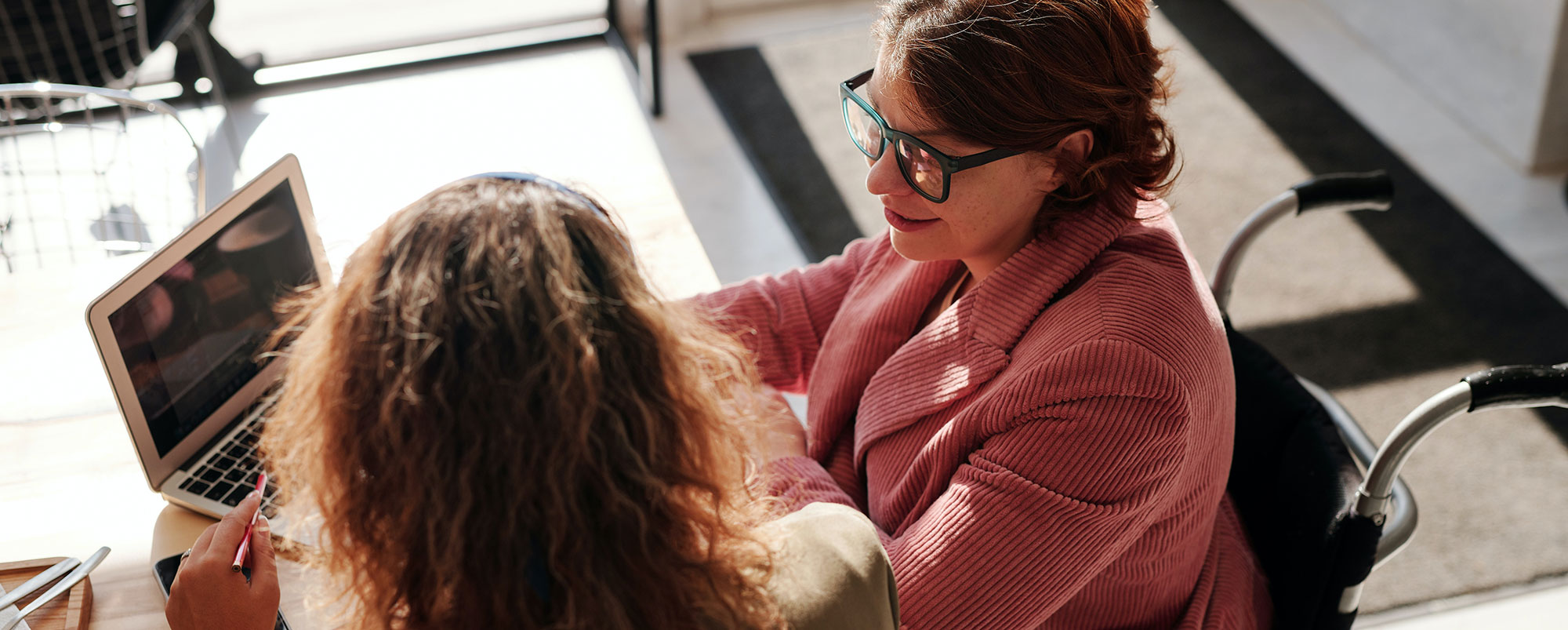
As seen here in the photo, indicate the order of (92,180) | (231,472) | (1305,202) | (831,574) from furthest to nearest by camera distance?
(92,180) < (1305,202) < (231,472) < (831,574)

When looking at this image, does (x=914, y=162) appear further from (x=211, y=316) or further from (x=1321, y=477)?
(x=211, y=316)

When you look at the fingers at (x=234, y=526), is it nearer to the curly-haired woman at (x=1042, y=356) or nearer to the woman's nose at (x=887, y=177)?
the curly-haired woman at (x=1042, y=356)

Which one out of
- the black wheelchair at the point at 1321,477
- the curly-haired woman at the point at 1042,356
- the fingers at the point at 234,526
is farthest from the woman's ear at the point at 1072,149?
the fingers at the point at 234,526

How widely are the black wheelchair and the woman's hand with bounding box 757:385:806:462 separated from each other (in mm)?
509

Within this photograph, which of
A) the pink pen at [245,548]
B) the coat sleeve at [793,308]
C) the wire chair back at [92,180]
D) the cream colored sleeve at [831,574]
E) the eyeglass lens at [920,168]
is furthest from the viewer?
the wire chair back at [92,180]

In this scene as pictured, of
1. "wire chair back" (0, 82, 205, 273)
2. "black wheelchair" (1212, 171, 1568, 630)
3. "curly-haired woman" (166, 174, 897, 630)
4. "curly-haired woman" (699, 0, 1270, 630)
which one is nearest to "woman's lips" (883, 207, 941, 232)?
"curly-haired woman" (699, 0, 1270, 630)

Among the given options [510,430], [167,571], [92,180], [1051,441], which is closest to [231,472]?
[167,571]

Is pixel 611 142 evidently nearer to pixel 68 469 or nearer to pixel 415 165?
pixel 415 165

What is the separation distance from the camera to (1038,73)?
1118 mm

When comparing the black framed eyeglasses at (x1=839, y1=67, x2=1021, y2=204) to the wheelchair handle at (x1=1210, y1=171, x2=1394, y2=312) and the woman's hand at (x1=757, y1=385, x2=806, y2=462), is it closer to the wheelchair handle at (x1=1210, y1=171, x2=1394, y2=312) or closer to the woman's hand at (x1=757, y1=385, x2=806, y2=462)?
the woman's hand at (x1=757, y1=385, x2=806, y2=462)

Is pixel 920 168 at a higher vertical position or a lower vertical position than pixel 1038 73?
lower

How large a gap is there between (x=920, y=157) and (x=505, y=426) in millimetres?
615

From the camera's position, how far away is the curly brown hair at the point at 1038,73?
111 centimetres

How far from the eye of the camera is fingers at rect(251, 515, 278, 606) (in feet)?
3.31
